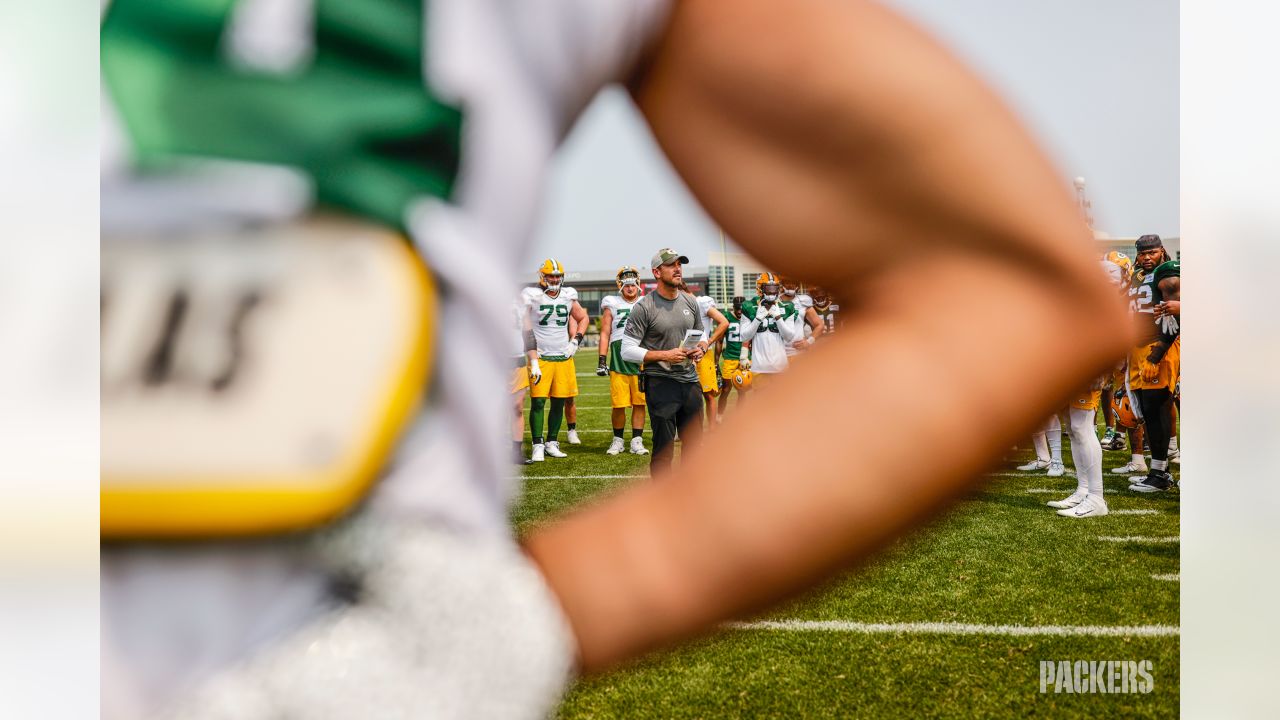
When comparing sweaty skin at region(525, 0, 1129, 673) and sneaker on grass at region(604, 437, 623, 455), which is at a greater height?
sweaty skin at region(525, 0, 1129, 673)

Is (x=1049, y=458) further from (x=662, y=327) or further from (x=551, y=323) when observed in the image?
(x=551, y=323)

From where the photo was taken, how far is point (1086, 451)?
21.2 feet

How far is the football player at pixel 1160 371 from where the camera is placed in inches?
288

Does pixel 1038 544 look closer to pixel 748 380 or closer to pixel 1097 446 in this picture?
pixel 1097 446

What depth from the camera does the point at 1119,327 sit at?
0.44 m

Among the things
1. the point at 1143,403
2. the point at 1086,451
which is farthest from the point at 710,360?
the point at 1086,451

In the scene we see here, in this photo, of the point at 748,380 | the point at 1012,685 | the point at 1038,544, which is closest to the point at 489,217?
the point at 1012,685

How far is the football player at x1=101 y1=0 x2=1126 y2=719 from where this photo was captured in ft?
1.24

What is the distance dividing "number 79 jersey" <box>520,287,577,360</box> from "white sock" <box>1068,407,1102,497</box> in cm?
531

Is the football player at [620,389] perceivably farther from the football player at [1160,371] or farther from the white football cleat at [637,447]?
the football player at [1160,371]

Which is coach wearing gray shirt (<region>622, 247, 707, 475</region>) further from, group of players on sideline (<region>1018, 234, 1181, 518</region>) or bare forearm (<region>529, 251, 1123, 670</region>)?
bare forearm (<region>529, 251, 1123, 670</region>)

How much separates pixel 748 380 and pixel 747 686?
7970 mm

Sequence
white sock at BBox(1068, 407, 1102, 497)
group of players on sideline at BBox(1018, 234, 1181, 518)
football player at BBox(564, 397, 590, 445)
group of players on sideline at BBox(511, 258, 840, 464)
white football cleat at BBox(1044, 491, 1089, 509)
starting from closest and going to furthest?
white sock at BBox(1068, 407, 1102, 497) < group of players on sideline at BBox(1018, 234, 1181, 518) < white football cleat at BBox(1044, 491, 1089, 509) < group of players on sideline at BBox(511, 258, 840, 464) < football player at BBox(564, 397, 590, 445)

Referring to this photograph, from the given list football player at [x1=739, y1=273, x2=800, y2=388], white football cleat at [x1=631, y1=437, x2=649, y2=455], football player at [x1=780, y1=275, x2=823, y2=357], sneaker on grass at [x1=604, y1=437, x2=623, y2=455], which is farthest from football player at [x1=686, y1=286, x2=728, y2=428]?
sneaker on grass at [x1=604, y1=437, x2=623, y2=455]
